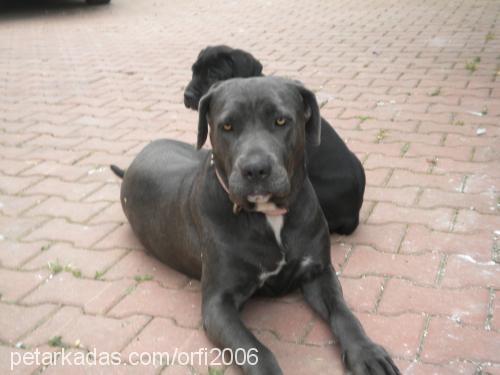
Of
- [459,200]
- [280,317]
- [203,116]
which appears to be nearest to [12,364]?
[280,317]

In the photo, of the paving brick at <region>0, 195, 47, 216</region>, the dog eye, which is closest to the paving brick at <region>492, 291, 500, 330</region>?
the dog eye

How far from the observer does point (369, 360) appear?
3.09 metres

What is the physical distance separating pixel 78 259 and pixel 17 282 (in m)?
0.41

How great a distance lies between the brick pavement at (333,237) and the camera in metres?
3.49

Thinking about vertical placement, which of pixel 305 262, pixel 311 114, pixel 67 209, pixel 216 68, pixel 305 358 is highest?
pixel 311 114

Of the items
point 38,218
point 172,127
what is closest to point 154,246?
point 38,218

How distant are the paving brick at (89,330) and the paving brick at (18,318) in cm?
6

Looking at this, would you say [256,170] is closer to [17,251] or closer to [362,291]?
[362,291]

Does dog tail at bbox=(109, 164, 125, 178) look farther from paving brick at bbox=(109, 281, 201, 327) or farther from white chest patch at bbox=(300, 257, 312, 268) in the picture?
white chest patch at bbox=(300, 257, 312, 268)

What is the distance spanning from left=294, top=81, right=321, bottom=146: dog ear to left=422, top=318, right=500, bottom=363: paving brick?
118 centimetres

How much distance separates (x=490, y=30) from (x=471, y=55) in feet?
5.25

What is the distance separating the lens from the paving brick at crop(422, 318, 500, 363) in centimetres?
317

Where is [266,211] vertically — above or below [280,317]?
above

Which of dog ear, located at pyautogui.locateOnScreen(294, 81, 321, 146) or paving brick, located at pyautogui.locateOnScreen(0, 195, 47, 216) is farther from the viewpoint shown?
paving brick, located at pyautogui.locateOnScreen(0, 195, 47, 216)
